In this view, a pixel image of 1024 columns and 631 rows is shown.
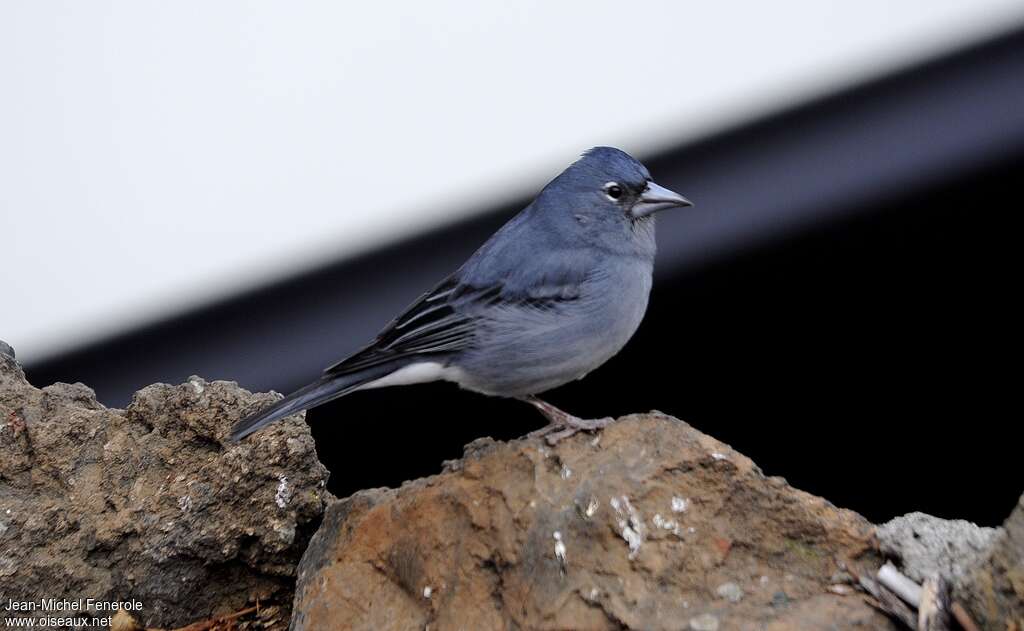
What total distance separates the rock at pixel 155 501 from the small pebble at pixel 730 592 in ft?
3.78

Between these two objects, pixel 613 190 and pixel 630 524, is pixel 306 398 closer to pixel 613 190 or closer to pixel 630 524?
pixel 630 524

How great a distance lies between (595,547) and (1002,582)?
0.85 metres

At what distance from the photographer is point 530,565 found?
2.69m

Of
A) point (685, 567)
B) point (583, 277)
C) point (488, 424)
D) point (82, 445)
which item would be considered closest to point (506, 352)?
point (583, 277)

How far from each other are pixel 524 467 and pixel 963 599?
3.47 ft

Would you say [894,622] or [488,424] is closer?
[894,622]

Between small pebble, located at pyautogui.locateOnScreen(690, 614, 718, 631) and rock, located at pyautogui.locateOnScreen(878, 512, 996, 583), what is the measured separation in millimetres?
481

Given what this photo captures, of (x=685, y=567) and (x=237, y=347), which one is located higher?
(x=685, y=567)

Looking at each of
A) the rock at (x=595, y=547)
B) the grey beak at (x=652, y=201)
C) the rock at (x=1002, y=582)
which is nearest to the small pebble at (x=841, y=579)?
the rock at (x=595, y=547)

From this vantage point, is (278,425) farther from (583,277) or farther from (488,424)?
(488,424)

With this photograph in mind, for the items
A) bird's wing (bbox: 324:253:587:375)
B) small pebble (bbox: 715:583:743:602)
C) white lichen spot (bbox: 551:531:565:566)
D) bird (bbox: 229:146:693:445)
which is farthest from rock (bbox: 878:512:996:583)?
bird's wing (bbox: 324:253:587:375)

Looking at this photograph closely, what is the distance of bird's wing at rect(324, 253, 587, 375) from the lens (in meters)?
3.24

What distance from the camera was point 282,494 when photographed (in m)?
3.12

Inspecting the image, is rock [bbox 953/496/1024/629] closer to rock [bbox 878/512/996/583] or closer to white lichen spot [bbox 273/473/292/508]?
rock [bbox 878/512/996/583]
